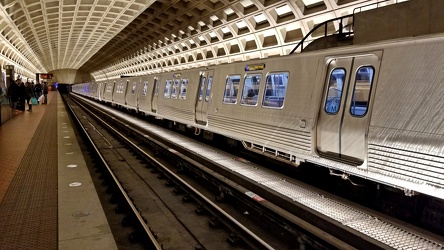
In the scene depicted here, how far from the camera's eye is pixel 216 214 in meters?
6.14

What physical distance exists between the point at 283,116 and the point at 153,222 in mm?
3270

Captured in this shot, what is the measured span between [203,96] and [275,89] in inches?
176

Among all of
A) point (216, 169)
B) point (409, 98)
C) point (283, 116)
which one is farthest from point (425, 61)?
point (216, 169)

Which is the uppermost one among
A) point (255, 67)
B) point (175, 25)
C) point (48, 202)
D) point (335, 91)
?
point (175, 25)

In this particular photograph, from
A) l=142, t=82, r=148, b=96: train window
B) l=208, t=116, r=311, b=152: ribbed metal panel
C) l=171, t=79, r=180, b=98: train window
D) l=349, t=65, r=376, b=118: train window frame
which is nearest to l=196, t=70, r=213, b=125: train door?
l=208, t=116, r=311, b=152: ribbed metal panel

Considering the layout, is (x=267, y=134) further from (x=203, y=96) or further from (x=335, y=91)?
(x=203, y=96)

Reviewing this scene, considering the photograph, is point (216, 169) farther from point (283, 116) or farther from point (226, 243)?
point (226, 243)

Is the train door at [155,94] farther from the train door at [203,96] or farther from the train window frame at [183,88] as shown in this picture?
the train door at [203,96]

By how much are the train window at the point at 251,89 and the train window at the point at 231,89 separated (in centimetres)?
47

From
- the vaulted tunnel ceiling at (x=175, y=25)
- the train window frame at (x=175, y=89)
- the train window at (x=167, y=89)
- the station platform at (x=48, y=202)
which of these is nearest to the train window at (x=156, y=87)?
the train window at (x=167, y=89)

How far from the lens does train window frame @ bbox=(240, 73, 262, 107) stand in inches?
338

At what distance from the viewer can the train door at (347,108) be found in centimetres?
541

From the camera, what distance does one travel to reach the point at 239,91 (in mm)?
9430

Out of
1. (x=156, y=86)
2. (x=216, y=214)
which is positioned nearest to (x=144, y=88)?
(x=156, y=86)
